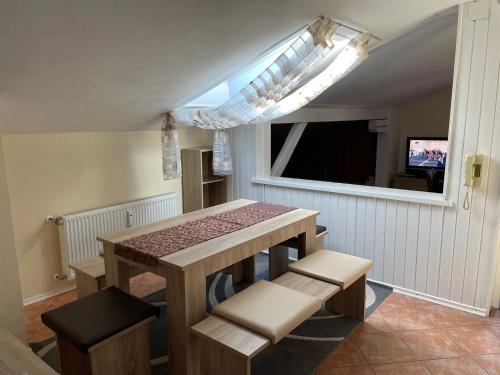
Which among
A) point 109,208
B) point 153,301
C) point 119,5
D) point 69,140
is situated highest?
point 119,5

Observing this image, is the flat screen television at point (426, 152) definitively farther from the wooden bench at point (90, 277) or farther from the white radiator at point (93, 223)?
the wooden bench at point (90, 277)

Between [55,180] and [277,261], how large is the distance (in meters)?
1.91

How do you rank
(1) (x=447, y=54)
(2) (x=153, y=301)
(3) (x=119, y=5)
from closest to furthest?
(3) (x=119, y=5) < (2) (x=153, y=301) < (1) (x=447, y=54)

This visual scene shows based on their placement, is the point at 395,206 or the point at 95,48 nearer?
the point at 95,48

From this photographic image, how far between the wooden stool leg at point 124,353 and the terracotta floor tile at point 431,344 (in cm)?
163

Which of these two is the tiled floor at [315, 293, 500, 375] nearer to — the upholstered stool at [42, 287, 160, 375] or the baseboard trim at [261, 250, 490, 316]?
the baseboard trim at [261, 250, 490, 316]

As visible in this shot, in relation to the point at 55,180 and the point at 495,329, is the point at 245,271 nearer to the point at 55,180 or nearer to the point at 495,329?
the point at 55,180

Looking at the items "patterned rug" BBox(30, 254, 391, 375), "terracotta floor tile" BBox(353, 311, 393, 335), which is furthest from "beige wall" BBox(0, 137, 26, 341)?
"terracotta floor tile" BBox(353, 311, 393, 335)

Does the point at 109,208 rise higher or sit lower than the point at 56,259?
higher

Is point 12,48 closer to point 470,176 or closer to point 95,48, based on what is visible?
point 95,48

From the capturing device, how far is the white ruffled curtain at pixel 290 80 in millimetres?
2455

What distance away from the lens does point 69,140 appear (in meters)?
3.13

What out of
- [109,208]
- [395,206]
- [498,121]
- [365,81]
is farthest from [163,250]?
[365,81]

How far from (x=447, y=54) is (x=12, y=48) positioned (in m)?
3.82
